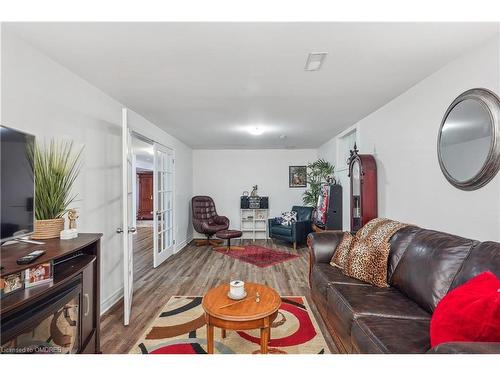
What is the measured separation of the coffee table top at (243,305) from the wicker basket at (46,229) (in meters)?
1.13

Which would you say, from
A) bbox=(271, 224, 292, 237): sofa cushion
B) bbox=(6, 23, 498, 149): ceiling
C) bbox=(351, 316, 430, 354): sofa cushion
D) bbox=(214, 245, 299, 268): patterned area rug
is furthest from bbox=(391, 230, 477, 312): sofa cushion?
bbox=(271, 224, 292, 237): sofa cushion

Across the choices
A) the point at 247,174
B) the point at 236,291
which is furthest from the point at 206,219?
the point at 236,291

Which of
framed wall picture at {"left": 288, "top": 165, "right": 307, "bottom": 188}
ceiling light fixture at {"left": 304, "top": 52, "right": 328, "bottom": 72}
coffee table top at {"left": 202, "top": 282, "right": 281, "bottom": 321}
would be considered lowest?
coffee table top at {"left": 202, "top": 282, "right": 281, "bottom": 321}

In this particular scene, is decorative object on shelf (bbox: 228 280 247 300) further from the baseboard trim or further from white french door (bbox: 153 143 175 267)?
white french door (bbox: 153 143 175 267)

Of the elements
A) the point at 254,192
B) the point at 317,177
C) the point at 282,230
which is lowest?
the point at 282,230

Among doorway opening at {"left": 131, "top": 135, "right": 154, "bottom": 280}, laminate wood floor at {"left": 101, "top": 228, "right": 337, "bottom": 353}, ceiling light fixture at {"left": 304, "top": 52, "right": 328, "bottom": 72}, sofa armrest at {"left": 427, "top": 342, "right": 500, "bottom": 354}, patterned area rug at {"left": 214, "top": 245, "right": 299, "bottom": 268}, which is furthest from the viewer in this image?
patterned area rug at {"left": 214, "top": 245, "right": 299, "bottom": 268}

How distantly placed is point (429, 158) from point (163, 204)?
155 inches

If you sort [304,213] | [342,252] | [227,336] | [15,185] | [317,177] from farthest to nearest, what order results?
1. [317,177]
2. [304,213]
3. [342,252]
4. [227,336]
5. [15,185]

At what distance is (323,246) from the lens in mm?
2693

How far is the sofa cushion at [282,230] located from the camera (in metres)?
5.19

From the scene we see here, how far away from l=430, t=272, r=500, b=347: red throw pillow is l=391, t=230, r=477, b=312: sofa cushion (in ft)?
1.30

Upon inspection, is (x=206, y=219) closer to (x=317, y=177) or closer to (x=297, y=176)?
(x=297, y=176)

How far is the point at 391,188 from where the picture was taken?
9.50 ft

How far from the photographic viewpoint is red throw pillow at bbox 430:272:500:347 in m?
0.97
